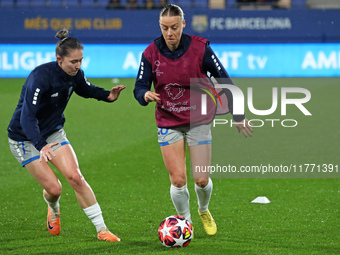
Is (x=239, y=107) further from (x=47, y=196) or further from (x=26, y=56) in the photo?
(x=26, y=56)

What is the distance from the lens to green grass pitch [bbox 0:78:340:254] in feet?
19.2

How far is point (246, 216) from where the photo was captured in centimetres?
699

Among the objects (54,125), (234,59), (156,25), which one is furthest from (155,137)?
(156,25)

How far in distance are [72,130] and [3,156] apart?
97.7 inches

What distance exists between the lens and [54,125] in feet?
20.0

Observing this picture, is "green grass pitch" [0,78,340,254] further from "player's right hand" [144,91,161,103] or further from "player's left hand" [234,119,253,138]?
"player's right hand" [144,91,161,103]

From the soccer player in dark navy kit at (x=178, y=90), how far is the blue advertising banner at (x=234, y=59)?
50.8ft

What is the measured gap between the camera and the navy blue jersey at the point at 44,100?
5.62 m

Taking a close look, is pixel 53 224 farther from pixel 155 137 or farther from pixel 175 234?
pixel 155 137

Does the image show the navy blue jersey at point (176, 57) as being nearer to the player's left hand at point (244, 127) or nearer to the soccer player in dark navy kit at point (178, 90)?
the soccer player in dark navy kit at point (178, 90)

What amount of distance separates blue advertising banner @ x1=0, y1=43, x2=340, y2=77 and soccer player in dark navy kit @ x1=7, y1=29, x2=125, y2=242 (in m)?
15.5

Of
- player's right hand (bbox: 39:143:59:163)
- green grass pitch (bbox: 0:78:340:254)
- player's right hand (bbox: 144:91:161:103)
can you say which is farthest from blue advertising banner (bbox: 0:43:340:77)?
player's right hand (bbox: 39:143:59:163)

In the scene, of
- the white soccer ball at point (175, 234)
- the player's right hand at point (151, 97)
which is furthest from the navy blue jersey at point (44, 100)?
the white soccer ball at point (175, 234)

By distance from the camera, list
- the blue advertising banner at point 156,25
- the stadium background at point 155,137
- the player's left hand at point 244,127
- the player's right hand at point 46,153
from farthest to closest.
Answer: the blue advertising banner at point 156,25, the stadium background at point 155,137, the player's left hand at point 244,127, the player's right hand at point 46,153
